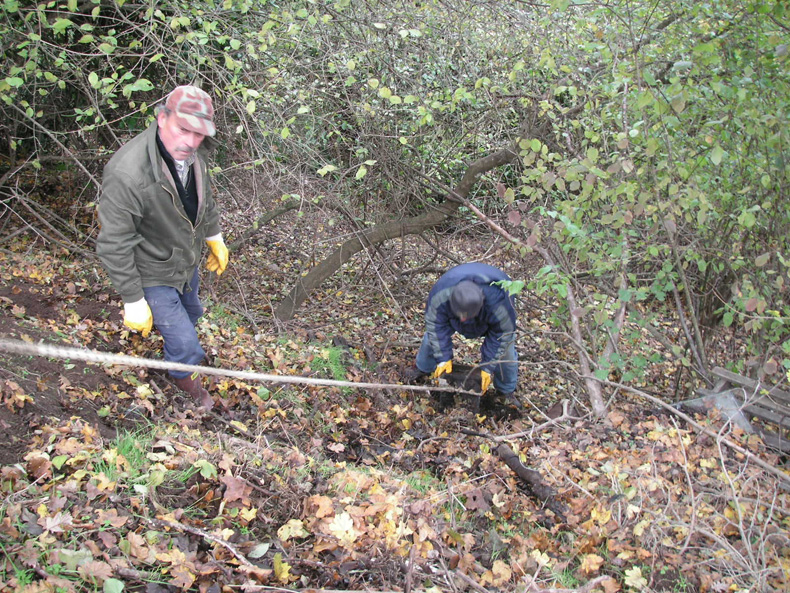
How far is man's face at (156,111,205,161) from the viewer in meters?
2.91

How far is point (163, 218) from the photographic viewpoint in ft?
10.3

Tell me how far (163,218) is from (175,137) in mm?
479

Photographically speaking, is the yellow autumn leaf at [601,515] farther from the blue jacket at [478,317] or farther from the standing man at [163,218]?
the standing man at [163,218]

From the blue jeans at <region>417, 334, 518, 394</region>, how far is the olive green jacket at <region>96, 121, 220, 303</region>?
2344 mm

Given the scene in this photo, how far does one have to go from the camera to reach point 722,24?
3.46 metres

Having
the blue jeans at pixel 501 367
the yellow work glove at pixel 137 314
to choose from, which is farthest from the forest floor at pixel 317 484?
the yellow work glove at pixel 137 314

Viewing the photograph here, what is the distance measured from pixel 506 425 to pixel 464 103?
3.25m

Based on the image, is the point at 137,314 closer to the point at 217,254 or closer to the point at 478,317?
the point at 217,254

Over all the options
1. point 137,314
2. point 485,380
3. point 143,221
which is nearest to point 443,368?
point 485,380

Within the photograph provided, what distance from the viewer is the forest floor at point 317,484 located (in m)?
2.07

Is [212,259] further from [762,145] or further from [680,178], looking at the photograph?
[762,145]

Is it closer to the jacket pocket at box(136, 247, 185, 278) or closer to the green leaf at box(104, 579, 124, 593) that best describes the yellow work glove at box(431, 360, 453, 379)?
the jacket pocket at box(136, 247, 185, 278)

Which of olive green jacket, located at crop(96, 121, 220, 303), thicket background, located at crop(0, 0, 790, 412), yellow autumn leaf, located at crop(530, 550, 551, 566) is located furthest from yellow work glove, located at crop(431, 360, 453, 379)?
olive green jacket, located at crop(96, 121, 220, 303)

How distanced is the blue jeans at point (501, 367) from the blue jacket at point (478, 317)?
0.44 feet
